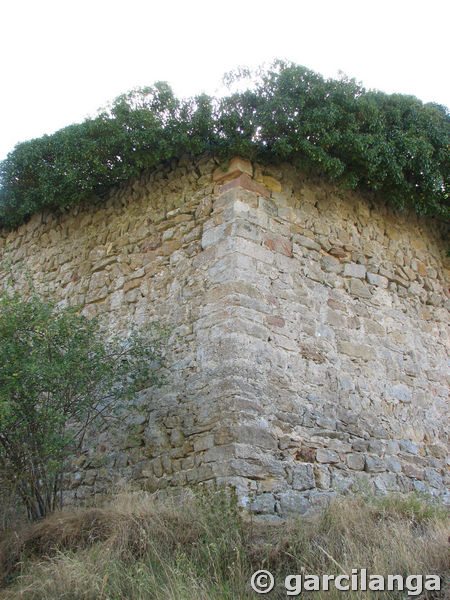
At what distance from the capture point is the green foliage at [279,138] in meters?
6.09

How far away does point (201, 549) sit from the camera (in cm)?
372

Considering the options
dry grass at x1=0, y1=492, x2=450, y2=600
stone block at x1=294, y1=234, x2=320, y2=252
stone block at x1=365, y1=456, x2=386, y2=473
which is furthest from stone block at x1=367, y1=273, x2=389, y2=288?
dry grass at x1=0, y1=492, x2=450, y2=600

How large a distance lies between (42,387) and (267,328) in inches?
79.1

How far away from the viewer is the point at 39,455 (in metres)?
4.80

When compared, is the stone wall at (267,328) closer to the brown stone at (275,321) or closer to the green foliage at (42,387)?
the brown stone at (275,321)

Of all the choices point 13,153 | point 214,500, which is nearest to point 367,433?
point 214,500

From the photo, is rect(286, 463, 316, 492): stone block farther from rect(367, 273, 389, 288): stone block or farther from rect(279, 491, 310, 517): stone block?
rect(367, 273, 389, 288): stone block

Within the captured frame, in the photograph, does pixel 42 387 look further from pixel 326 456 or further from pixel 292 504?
pixel 326 456

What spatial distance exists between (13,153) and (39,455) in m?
4.30

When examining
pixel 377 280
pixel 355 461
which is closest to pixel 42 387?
pixel 355 461

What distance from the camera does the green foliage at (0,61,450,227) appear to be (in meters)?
6.09

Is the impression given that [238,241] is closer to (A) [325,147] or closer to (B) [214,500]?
(A) [325,147]

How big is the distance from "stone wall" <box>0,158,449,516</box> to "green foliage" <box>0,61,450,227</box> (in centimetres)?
28

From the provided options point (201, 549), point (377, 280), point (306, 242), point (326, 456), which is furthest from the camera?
point (377, 280)
